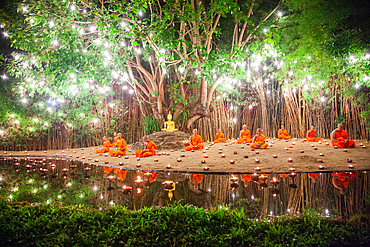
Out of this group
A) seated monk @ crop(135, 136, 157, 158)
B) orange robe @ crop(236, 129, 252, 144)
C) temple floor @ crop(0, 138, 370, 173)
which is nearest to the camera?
temple floor @ crop(0, 138, 370, 173)

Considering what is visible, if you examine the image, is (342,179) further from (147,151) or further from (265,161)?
(147,151)

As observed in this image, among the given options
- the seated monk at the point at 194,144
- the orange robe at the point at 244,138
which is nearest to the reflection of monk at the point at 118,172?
the seated monk at the point at 194,144

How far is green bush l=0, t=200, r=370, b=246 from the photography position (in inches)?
92.1

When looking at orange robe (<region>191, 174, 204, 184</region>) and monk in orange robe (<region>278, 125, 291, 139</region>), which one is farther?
monk in orange robe (<region>278, 125, 291, 139</region>)

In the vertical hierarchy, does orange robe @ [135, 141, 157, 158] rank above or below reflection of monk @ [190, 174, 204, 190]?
above

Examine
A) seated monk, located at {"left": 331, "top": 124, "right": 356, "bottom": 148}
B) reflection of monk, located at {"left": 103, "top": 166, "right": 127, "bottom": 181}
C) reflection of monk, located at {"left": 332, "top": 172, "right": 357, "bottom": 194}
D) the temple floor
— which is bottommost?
reflection of monk, located at {"left": 332, "top": 172, "right": 357, "bottom": 194}

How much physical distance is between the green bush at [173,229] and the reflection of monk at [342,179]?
4.72 ft

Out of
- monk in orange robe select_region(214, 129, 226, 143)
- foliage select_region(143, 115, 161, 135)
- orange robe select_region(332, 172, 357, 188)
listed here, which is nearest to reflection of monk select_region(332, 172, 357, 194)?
orange robe select_region(332, 172, 357, 188)

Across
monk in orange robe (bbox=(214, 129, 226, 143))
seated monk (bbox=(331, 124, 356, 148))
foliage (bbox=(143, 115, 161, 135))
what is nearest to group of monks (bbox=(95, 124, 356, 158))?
seated monk (bbox=(331, 124, 356, 148))

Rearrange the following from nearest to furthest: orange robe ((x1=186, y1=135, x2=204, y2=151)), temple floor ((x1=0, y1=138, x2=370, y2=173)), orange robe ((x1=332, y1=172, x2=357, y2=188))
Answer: orange robe ((x1=332, y1=172, x2=357, y2=188)), temple floor ((x1=0, y1=138, x2=370, y2=173)), orange robe ((x1=186, y1=135, x2=204, y2=151))

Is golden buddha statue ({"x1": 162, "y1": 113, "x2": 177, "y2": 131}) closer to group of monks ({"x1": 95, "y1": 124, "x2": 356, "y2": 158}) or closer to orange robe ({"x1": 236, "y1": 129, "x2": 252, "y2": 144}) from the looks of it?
group of monks ({"x1": 95, "y1": 124, "x2": 356, "y2": 158})

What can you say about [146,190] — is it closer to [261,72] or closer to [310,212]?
[310,212]

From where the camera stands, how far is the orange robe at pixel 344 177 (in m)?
4.22

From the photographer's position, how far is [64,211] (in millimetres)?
2949
